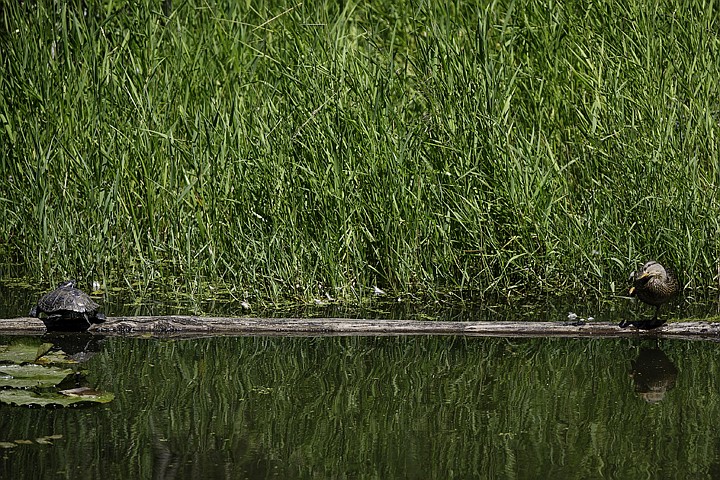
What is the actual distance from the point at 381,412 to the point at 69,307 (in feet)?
5.59

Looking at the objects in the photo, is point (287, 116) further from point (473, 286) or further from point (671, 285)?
point (671, 285)

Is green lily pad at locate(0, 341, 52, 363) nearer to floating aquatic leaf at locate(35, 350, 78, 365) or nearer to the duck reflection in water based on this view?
floating aquatic leaf at locate(35, 350, 78, 365)

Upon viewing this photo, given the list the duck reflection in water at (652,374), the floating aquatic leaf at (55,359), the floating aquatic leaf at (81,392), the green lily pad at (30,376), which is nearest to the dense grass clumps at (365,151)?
the duck reflection in water at (652,374)

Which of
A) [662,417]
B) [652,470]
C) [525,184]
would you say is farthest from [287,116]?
[652,470]

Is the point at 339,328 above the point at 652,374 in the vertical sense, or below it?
above

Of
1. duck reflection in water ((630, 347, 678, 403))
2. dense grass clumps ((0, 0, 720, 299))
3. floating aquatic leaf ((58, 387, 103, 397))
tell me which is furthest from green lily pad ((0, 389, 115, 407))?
duck reflection in water ((630, 347, 678, 403))

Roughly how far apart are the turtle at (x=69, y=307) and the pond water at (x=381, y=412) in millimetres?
139

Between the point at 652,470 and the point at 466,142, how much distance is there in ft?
9.68

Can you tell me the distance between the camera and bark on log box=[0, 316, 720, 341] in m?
4.70

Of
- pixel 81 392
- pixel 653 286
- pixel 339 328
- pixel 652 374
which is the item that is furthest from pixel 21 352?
pixel 653 286

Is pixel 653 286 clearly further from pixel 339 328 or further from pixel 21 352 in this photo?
pixel 21 352

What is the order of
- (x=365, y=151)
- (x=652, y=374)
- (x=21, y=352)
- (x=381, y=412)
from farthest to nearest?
1. (x=365, y=151)
2. (x=21, y=352)
3. (x=652, y=374)
4. (x=381, y=412)

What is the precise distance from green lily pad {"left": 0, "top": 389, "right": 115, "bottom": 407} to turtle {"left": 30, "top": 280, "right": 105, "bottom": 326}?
36.7 inches

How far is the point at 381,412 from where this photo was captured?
3738mm
